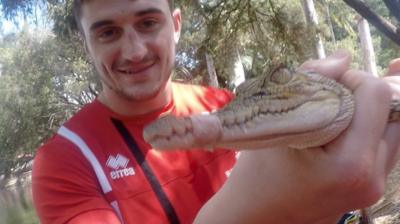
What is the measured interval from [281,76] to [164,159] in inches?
23.3

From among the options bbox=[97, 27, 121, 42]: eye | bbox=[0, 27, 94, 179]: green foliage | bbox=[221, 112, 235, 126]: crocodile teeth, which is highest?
bbox=[0, 27, 94, 179]: green foliage

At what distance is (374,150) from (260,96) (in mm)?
301

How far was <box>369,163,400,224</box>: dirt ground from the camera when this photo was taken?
643cm

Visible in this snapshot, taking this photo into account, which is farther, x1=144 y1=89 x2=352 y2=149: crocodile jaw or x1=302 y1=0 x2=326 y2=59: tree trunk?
x1=302 y1=0 x2=326 y2=59: tree trunk

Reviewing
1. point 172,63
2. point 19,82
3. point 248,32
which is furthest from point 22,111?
point 172,63

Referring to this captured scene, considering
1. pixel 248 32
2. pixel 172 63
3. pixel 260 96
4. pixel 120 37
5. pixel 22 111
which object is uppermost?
pixel 22 111

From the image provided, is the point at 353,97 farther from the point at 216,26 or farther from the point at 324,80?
the point at 216,26

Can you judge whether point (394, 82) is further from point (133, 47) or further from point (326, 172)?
point (133, 47)

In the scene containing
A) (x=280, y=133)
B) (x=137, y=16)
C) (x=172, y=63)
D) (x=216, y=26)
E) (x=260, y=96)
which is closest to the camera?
(x=280, y=133)

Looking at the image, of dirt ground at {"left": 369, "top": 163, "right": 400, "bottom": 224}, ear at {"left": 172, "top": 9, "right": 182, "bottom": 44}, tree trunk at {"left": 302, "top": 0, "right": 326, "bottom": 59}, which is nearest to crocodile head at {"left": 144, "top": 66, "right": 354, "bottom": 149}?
ear at {"left": 172, "top": 9, "right": 182, "bottom": 44}

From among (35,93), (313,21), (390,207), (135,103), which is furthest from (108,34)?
(35,93)

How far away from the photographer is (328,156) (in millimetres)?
1257

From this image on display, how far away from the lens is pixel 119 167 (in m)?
1.77

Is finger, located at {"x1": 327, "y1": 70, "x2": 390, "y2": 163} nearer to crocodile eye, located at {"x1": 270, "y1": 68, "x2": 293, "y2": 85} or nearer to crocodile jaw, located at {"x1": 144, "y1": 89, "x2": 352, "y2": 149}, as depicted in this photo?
crocodile jaw, located at {"x1": 144, "y1": 89, "x2": 352, "y2": 149}
